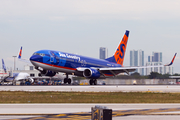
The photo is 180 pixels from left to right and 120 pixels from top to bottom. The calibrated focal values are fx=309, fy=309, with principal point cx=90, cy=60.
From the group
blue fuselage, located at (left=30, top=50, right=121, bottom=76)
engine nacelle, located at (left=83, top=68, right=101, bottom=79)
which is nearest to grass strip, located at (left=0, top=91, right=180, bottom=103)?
blue fuselage, located at (left=30, top=50, right=121, bottom=76)

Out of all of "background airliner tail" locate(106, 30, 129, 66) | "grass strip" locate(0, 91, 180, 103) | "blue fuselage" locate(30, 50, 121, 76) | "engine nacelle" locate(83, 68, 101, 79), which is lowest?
"grass strip" locate(0, 91, 180, 103)

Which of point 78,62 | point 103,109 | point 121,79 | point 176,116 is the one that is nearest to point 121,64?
point 121,79

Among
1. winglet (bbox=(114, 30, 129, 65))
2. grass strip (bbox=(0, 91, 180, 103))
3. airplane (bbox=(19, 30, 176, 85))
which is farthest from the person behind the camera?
winglet (bbox=(114, 30, 129, 65))

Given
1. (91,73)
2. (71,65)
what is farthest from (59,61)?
(91,73)

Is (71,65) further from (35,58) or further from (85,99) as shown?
(85,99)

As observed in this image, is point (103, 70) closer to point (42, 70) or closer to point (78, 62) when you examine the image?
point (78, 62)

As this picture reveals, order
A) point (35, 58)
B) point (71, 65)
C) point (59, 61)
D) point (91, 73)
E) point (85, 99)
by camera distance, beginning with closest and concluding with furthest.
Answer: point (85, 99) → point (35, 58) → point (59, 61) → point (71, 65) → point (91, 73)

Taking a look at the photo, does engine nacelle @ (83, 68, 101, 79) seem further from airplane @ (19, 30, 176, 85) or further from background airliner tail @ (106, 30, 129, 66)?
background airliner tail @ (106, 30, 129, 66)

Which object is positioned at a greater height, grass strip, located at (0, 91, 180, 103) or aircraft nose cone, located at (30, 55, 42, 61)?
aircraft nose cone, located at (30, 55, 42, 61)

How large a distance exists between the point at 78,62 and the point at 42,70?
6.90 meters

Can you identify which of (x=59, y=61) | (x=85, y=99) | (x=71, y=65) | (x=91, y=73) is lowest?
(x=85, y=99)

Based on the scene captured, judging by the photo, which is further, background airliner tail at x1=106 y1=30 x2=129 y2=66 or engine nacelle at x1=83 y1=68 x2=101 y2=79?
background airliner tail at x1=106 y1=30 x2=129 y2=66

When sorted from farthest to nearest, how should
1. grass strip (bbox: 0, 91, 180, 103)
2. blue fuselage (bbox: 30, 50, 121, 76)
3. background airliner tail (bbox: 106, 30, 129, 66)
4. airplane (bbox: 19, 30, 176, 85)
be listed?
background airliner tail (bbox: 106, 30, 129, 66)
airplane (bbox: 19, 30, 176, 85)
blue fuselage (bbox: 30, 50, 121, 76)
grass strip (bbox: 0, 91, 180, 103)

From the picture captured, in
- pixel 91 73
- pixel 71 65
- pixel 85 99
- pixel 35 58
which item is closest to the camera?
pixel 85 99
